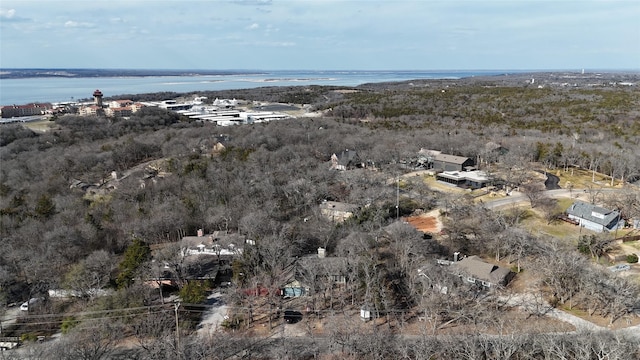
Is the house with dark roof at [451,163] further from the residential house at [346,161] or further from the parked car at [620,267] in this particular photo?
the parked car at [620,267]

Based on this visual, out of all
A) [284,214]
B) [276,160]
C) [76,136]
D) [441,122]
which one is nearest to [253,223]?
[284,214]

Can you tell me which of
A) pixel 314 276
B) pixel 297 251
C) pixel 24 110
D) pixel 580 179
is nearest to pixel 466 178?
pixel 580 179

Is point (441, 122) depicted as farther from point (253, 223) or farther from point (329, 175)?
point (253, 223)

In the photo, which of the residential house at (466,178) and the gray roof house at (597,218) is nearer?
the gray roof house at (597,218)

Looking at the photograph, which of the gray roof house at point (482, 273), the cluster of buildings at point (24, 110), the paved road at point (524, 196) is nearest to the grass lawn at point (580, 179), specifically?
the paved road at point (524, 196)

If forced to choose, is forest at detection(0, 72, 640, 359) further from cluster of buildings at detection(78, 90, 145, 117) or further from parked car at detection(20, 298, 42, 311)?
cluster of buildings at detection(78, 90, 145, 117)

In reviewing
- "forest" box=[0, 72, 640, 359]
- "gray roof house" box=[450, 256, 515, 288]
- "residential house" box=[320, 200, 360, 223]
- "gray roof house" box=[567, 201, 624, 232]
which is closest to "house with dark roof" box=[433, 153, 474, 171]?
"forest" box=[0, 72, 640, 359]
